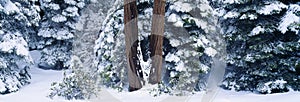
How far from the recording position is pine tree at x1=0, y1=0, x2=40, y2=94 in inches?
381

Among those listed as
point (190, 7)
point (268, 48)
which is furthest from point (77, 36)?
point (268, 48)

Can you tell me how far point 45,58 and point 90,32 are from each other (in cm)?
255

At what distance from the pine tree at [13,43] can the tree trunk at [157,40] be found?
3971mm

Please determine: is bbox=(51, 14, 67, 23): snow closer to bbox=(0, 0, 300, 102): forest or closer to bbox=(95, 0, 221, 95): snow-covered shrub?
bbox=(0, 0, 300, 102): forest

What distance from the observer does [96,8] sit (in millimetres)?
16656

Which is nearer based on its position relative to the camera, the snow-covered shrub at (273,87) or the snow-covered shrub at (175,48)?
the snow-covered shrub at (273,87)

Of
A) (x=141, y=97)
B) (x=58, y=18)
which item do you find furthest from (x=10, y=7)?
(x=141, y=97)

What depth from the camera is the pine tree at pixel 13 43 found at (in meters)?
9.67

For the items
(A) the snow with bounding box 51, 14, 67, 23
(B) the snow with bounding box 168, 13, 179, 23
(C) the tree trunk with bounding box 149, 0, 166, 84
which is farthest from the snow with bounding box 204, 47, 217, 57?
(A) the snow with bounding box 51, 14, 67, 23

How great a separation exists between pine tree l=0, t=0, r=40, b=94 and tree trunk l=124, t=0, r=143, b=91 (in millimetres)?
3317

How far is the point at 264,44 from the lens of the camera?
880cm

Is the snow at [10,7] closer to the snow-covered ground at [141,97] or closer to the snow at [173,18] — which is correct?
the snow-covered ground at [141,97]

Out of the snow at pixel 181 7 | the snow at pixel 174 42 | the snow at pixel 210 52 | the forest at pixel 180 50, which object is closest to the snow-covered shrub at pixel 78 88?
the forest at pixel 180 50

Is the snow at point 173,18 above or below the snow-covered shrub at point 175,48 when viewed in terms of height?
above
